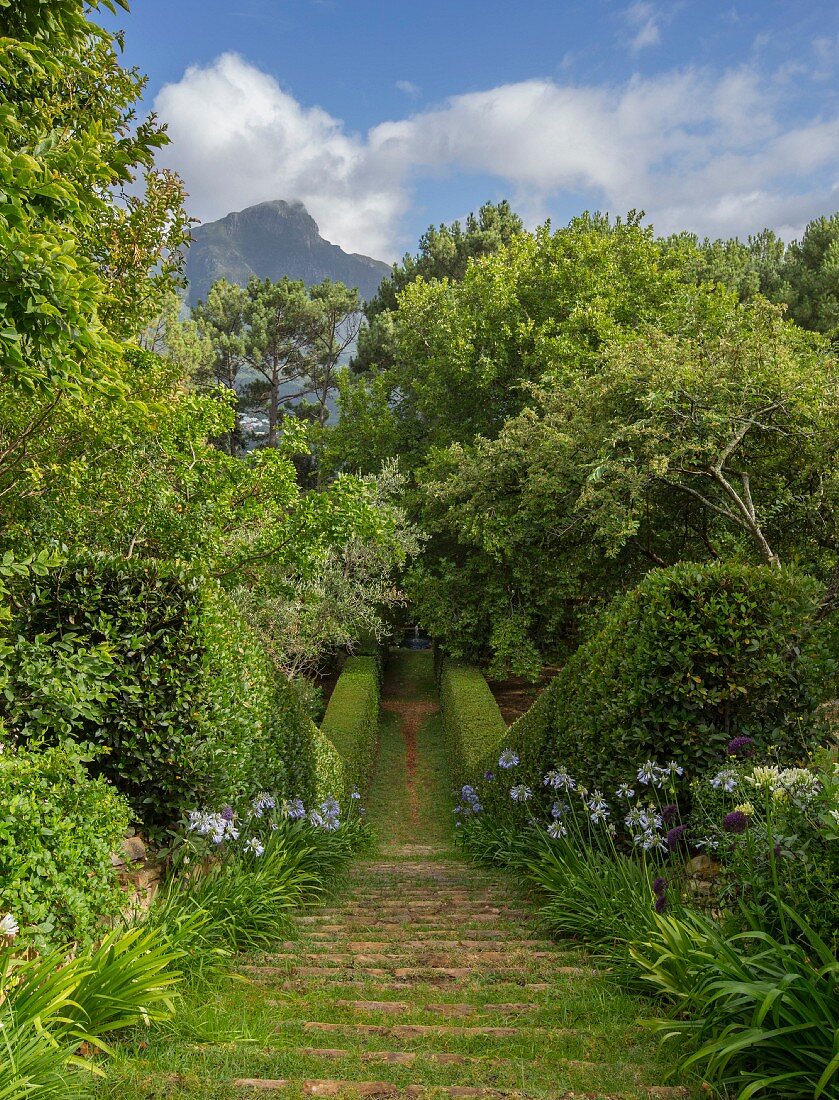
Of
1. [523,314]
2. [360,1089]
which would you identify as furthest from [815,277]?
[360,1089]

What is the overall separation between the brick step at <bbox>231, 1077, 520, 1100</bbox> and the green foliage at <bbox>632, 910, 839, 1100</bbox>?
74 centimetres

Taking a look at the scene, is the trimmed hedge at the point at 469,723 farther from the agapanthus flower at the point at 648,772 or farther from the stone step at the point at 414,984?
the stone step at the point at 414,984

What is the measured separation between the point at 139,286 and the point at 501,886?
6.22m

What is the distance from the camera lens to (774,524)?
35.1ft

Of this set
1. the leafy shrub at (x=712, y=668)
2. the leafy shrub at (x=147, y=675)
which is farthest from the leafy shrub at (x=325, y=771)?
the leafy shrub at (x=712, y=668)

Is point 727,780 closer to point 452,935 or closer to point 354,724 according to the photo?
point 452,935

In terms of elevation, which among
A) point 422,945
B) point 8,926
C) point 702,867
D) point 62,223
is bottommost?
point 422,945

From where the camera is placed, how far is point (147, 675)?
4160 millimetres

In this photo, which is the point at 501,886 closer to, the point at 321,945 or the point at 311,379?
the point at 321,945

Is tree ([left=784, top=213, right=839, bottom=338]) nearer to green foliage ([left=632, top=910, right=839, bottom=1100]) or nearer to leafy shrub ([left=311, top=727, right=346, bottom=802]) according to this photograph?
leafy shrub ([left=311, top=727, right=346, bottom=802])

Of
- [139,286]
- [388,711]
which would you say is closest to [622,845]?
[139,286]

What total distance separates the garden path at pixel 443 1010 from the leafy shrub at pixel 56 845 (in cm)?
97

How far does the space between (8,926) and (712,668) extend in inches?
155

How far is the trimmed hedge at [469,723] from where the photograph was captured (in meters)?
10.4
